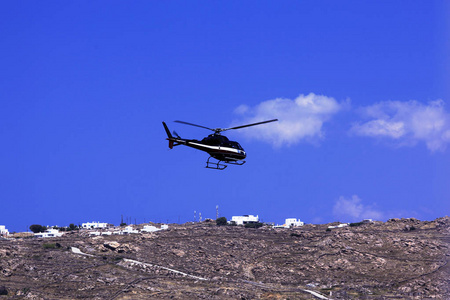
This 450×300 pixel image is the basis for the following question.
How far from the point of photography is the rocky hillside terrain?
3300 inches

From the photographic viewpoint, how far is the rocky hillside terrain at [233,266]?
83.8 m

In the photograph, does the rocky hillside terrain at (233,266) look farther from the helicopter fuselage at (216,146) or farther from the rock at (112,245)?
the helicopter fuselage at (216,146)

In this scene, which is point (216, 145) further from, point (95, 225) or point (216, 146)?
point (95, 225)

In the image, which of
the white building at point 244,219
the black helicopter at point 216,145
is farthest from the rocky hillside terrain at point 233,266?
the white building at point 244,219

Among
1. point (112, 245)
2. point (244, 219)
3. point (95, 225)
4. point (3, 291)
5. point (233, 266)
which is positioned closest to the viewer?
point (3, 291)

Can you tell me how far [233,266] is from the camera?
340 feet

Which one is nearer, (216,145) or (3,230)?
(216,145)

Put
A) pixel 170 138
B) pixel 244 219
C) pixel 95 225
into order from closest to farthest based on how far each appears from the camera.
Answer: pixel 170 138 < pixel 95 225 < pixel 244 219

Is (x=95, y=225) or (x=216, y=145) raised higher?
(x=95, y=225)

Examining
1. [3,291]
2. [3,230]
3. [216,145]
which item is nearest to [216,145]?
[216,145]

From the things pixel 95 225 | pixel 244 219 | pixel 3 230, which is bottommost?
pixel 3 230

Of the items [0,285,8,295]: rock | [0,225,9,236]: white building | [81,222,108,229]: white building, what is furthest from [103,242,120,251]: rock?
[81,222,108,229]: white building

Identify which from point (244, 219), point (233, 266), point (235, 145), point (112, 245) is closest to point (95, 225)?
point (244, 219)

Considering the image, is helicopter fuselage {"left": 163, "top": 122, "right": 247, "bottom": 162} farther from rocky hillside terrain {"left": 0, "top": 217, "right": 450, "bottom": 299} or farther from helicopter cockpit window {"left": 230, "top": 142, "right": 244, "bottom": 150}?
rocky hillside terrain {"left": 0, "top": 217, "right": 450, "bottom": 299}
